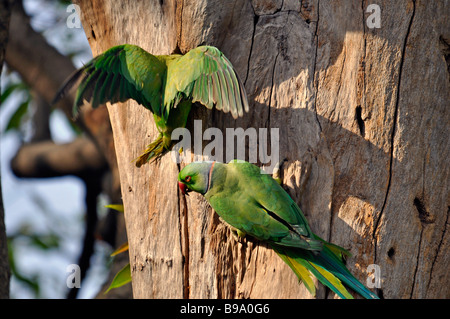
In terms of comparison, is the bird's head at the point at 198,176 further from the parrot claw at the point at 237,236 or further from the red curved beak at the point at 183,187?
the parrot claw at the point at 237,236

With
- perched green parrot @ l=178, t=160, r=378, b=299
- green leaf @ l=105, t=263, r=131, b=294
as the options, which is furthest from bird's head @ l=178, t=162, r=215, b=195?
green leaf @ l=105, t=263, r=131, b=294

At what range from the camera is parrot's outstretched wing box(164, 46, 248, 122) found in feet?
7.43

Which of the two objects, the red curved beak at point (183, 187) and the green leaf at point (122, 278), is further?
the green leaf at point (122, 278)

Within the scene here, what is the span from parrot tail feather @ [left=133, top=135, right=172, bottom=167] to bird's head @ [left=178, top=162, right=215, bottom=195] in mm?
280

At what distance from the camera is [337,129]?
2600mm

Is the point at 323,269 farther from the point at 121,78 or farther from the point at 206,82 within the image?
the point at 121,78

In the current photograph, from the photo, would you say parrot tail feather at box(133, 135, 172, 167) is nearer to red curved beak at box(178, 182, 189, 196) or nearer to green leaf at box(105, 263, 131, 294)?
red curved beak at box(178, 182, 189, 196)

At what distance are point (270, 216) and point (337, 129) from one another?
620 mm

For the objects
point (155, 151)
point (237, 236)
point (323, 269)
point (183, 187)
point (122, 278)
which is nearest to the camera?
point (323, 269)

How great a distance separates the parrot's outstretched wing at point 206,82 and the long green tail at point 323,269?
72 centimetres

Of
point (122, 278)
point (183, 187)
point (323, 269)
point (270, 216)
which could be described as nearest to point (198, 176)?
point (183, 187)

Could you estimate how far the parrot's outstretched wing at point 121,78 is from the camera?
2467 mm

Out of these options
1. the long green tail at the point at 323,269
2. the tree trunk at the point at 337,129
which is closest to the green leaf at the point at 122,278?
the tree trunk at the point at 337,129
